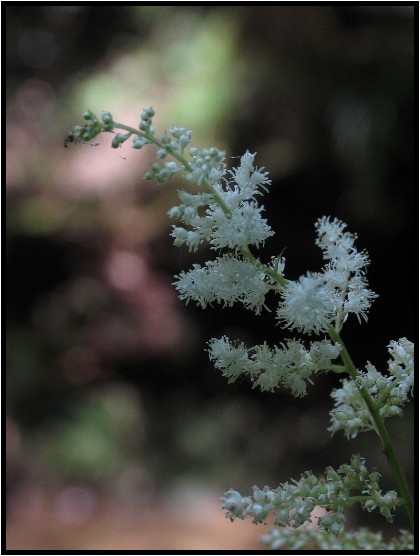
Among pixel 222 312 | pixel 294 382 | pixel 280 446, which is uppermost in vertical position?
pixel 222 312

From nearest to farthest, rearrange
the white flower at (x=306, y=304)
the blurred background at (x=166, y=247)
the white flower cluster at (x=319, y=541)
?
the white flower cluster at (x=319, y=541) → the white flower at (x=306, y=304) → the blurred background at (x=166, y=247)

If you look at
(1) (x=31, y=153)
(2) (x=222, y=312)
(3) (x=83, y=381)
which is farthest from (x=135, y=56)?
(3) (x=83, y=381)

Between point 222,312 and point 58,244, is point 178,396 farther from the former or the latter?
point 58,244

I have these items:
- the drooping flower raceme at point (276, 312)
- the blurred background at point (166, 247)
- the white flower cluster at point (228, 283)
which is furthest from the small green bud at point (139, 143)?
the blurred background at point (166, 247)

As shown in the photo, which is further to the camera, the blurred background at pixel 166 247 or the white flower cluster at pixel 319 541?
the blurred background at pixel 166 247

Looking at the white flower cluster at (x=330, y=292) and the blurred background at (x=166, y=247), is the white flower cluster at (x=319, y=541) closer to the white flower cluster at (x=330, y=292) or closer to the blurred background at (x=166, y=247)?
the white flower cluster at (x=330, y=292)

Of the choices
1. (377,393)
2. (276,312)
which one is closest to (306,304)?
(276,312)
